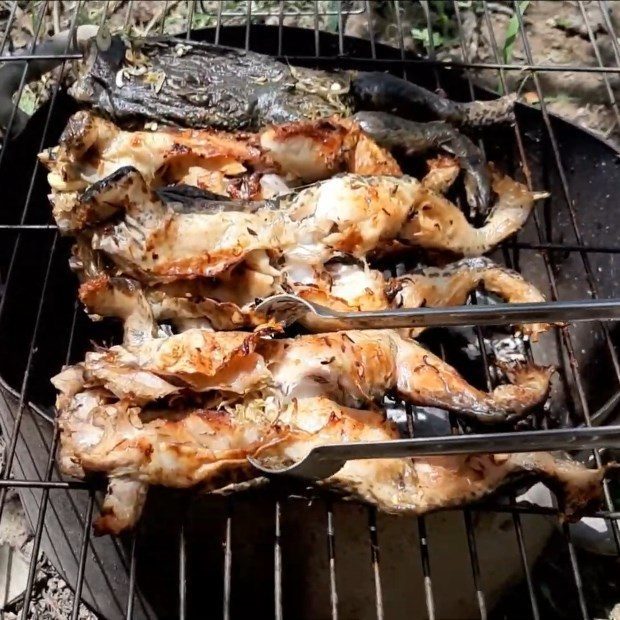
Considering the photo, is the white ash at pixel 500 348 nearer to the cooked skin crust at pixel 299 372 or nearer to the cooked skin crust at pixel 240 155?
the cooked skin crust at pixel 299 372

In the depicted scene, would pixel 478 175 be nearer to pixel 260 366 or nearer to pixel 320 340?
pixel 320 340

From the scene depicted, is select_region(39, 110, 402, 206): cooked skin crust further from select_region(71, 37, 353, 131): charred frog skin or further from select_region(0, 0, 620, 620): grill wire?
select_region(0, 0, 620, 620): grill wire

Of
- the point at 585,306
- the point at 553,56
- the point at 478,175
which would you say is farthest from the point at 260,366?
the point at 553,56

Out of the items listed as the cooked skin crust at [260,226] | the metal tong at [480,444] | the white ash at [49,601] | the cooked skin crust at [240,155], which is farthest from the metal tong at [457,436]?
the white ash at [49,601]

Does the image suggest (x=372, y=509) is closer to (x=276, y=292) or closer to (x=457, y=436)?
(x=457, y=436)

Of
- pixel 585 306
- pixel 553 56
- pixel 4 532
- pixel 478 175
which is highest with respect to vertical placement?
pixel 585 306

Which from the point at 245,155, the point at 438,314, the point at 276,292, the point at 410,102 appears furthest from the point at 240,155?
the point at 438,314

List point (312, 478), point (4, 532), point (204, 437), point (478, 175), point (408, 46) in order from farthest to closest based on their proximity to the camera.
Result: point (408, 46)
point (4, 532)
point (478, 175)
point (204, 437)
point (312, 478)
